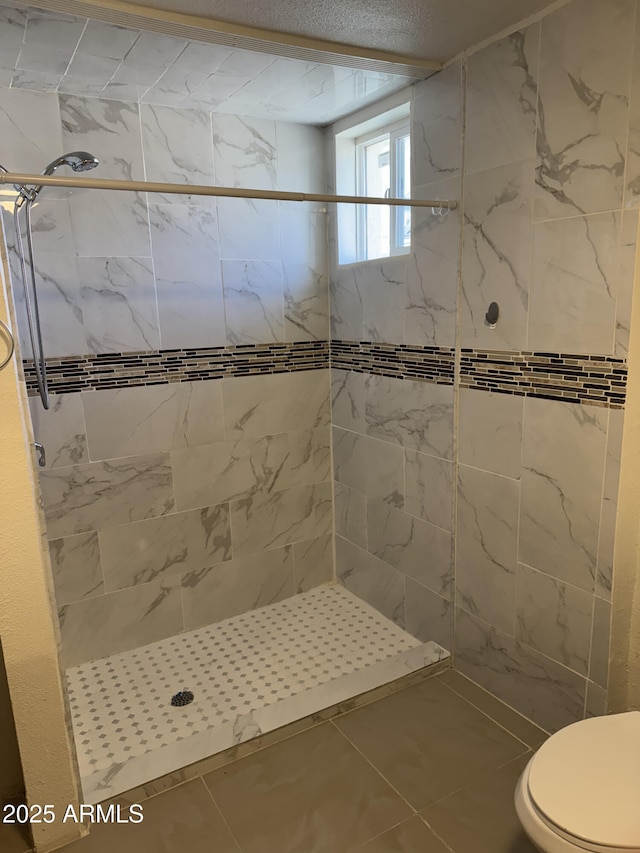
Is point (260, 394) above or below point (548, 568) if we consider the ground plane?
above

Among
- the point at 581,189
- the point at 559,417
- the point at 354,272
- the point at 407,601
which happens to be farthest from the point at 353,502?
the point at 581,189

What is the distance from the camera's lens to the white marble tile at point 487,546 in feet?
6.94

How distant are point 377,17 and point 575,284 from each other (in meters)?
1.00

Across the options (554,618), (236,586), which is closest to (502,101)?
(554,618)

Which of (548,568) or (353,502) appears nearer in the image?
(548,568)

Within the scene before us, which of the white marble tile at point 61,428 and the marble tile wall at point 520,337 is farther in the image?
the white marble tile at point 61,428

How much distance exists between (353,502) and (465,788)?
1.40 metres

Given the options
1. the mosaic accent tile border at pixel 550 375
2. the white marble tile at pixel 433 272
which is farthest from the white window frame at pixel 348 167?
the mosaic accent tile border at pixel 550 375

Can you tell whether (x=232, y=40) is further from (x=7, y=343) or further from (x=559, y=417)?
(x=559, y=417)

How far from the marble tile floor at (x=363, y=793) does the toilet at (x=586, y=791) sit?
1.59 ft

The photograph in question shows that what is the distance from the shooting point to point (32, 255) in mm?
2174

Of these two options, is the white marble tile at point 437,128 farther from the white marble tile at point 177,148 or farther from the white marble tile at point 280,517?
the white marble tile at point 280,517

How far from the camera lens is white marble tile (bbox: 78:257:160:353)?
94.3 inches

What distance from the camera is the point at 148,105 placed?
7.85ft
